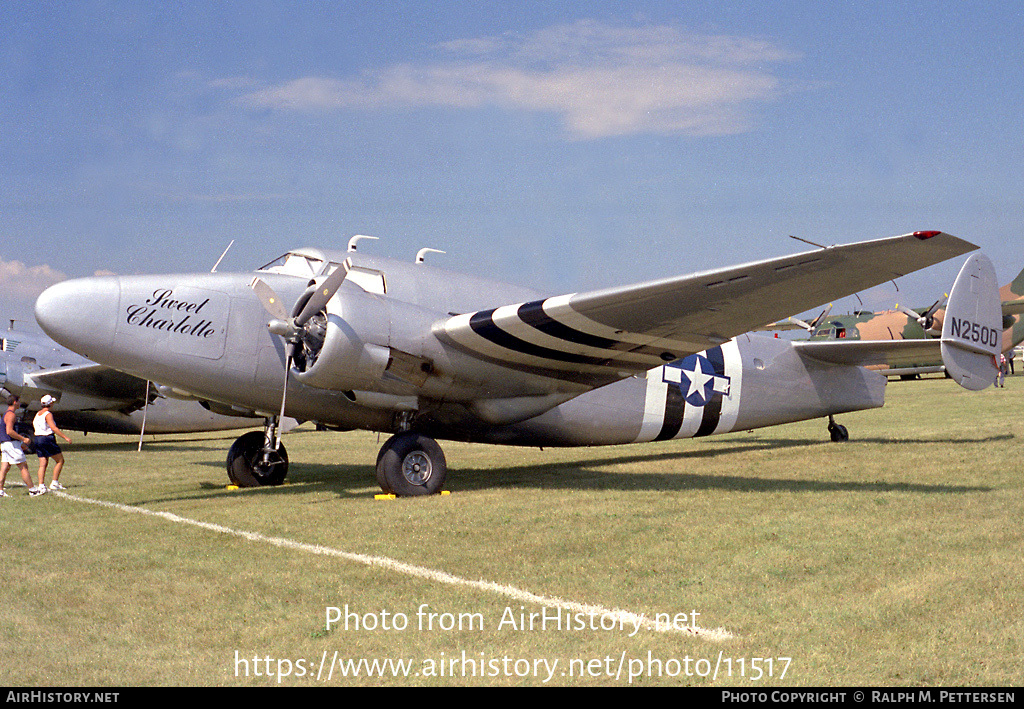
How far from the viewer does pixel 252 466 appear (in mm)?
13125

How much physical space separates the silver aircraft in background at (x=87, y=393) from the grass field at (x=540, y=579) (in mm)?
11396

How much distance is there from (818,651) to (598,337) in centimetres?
624

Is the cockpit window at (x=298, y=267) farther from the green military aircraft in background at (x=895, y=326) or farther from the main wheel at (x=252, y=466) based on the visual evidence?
the green military aircraft in background at (x=895, y=326)

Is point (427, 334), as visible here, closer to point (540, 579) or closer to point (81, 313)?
point (81, 313)

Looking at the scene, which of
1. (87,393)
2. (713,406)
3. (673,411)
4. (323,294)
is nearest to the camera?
(323,294)

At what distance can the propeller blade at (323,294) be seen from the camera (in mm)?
10094

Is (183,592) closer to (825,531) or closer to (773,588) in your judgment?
(773,588)

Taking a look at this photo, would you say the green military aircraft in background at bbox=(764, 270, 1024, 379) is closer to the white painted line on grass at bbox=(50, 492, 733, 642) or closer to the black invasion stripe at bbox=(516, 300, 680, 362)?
Result: the black invasion stripe at bbox=(516, 300, 680, 362)

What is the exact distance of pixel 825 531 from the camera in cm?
765

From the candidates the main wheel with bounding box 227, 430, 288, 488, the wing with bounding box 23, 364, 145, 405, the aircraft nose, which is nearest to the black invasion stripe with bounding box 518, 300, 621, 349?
the aircraft nose

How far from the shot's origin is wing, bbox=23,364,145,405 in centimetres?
2255

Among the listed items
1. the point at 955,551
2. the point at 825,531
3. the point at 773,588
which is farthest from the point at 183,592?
the point at 955,551

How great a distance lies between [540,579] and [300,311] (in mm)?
5672

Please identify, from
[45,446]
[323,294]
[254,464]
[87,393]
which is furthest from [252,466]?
[87,393]
